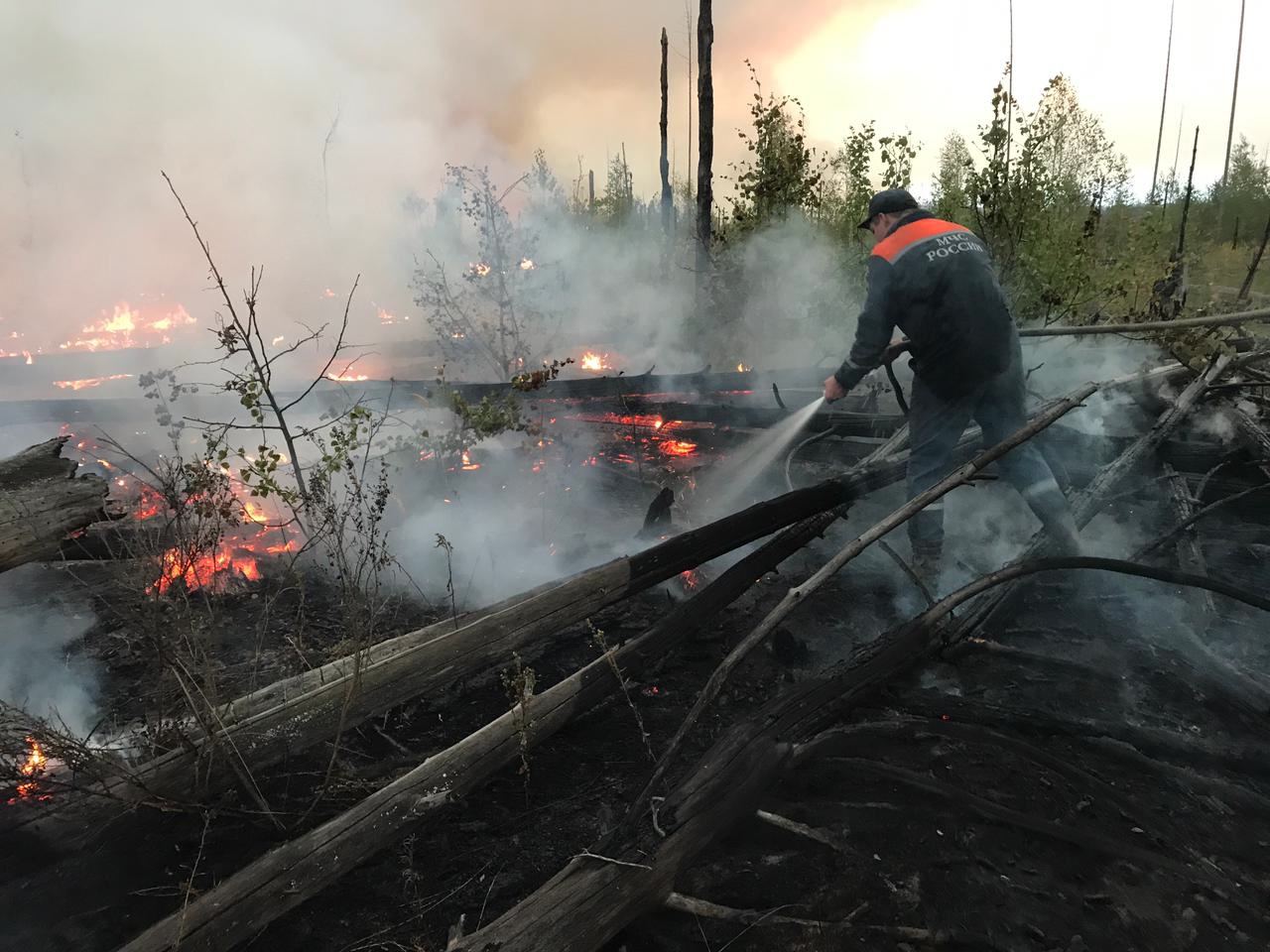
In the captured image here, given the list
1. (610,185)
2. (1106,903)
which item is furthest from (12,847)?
(610,185)

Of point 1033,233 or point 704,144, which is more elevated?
point 704,144

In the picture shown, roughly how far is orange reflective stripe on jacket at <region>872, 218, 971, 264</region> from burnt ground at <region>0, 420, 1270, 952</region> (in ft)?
8.00

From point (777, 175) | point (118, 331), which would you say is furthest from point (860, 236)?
point (118, 331)

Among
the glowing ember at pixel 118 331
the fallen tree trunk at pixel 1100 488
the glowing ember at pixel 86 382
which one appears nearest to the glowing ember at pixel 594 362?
the fallen tree trunk at pixel 1100 488

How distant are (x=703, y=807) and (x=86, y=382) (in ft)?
85.8

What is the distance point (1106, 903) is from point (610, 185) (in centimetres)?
4595

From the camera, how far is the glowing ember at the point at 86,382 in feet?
66.0

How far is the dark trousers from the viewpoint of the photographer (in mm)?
4363

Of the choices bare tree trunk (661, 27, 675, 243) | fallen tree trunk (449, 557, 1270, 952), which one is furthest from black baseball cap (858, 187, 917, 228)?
bare tree trunk (661, 27, 675, 243)

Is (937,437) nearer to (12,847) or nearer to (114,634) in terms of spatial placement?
(12,847)

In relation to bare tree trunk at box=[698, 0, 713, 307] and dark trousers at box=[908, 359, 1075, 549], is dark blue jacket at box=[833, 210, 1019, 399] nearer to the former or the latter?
dark trousers at box=[908, 359, 1075, 549]

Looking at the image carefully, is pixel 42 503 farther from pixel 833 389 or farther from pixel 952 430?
pixel 952 430

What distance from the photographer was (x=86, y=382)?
21078 millimetres

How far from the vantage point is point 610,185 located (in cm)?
4328
